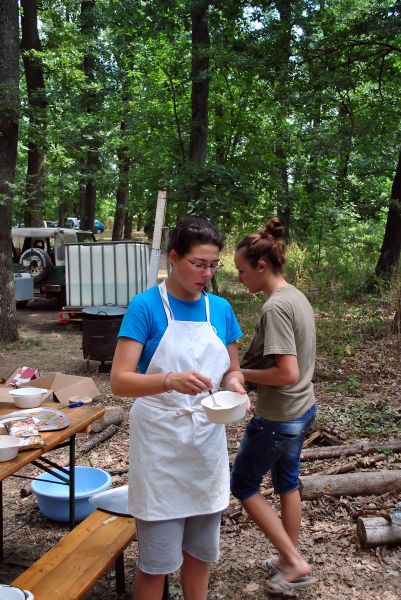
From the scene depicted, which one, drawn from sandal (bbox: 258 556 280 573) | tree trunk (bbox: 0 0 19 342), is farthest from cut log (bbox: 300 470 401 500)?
tree trunk (bbox: 0 0 19 342)

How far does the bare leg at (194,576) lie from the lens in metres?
2.29

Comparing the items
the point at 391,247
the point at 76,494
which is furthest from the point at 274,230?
the point at 391,247

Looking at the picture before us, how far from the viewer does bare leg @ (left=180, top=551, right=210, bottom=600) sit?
2.29 metres

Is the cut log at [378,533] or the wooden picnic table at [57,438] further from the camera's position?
the cut log at [378,533]

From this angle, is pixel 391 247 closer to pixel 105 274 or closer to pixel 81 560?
pixel 105 274

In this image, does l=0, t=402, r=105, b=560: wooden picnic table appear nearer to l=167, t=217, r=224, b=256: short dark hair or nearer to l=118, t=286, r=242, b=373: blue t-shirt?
l=118, t=286, r=242, b=373: blue t-shirt

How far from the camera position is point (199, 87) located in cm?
1259

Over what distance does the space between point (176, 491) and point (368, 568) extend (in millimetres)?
1679

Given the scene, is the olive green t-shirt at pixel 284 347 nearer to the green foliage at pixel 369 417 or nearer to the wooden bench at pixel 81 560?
the wooden bench at pixel 81 560

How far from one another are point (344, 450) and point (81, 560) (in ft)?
8.35

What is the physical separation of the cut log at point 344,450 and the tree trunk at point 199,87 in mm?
7035

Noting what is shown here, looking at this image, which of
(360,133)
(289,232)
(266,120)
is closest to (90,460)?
(360,133)

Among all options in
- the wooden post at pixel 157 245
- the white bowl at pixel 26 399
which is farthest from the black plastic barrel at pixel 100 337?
the white bowl at pixel 26 399

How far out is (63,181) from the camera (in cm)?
1873
